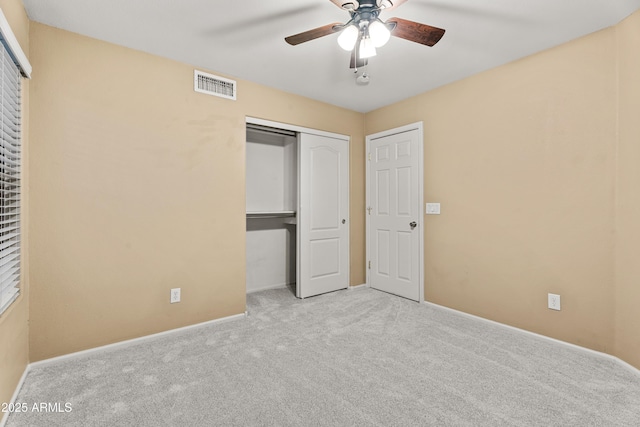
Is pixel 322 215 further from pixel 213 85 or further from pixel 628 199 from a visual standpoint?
pixel 628 199

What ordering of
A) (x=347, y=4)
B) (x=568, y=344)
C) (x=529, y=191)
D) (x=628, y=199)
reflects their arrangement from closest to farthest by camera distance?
(x=347, y=4)
(x=628, y=199)
(x=568, y=344)
(x=529, y=191)

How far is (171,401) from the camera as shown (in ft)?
5.87

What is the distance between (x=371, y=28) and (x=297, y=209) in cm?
234

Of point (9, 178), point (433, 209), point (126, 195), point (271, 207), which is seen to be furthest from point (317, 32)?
point (271, 207)

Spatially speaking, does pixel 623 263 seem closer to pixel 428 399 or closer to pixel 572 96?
pixel 572 96

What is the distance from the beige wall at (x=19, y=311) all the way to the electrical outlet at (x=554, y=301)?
3.69m

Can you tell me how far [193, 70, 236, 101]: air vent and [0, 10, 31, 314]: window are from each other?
120cm

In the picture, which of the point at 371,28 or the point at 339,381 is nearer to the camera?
the point at 371,28

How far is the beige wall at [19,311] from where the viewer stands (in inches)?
64.9

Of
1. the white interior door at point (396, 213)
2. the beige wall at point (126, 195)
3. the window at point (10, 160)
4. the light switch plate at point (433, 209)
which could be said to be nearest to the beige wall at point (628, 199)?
the light switch plate at point (433, 209)

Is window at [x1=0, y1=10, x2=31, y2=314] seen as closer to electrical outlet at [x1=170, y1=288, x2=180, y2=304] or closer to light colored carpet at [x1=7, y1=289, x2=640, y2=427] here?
light colored carpet at [x1=7, y1=289, x2=640, y2=427]

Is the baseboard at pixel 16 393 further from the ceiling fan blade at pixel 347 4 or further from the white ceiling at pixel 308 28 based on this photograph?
the ceiling fan blade at pixel 347 4

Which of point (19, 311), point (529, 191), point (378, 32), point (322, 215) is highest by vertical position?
point (378, 32)

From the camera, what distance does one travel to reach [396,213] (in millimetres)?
3871
